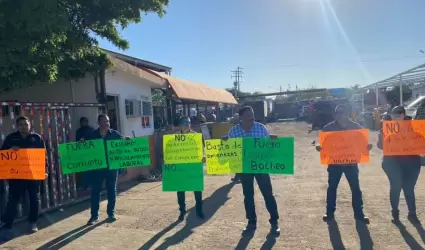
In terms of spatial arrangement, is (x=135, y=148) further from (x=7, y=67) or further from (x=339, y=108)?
(x=339, y=108)

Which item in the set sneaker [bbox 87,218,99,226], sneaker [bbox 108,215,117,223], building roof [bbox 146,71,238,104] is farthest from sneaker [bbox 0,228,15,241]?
building roof [bbox 146,71,238,104]

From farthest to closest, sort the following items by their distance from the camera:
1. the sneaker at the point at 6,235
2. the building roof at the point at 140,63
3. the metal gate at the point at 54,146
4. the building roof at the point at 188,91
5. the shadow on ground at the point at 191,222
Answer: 1. the building roof at the point at 140,63
2. the building roof at the point at 188,91
3. the metal gate at the point at 54,146
4. the sneaker at the point at 6,235
5. the shadow on ground at the point at 191,222

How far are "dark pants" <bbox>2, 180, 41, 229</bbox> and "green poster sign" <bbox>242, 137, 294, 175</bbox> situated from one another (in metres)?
3.40

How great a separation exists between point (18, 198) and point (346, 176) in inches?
202

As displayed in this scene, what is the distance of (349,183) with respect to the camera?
6.02m

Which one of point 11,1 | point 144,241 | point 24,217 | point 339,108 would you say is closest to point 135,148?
point 144,241

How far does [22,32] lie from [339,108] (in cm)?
498

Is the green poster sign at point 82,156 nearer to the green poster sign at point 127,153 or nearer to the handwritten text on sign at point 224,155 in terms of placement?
the green poster sign at point 127,153

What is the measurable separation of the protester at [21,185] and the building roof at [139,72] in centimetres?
406

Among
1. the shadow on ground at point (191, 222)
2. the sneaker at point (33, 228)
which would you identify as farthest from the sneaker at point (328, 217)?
the sneaker at point (33, 228)

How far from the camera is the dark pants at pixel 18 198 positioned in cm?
616

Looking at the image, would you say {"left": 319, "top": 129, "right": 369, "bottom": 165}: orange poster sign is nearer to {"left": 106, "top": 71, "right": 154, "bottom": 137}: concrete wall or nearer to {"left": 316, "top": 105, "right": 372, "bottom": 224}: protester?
{"left": 316, "top": 105, "right": 372, "bottom": 224}: protester

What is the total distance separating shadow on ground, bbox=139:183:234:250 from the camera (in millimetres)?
5548

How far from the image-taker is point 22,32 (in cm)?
604
